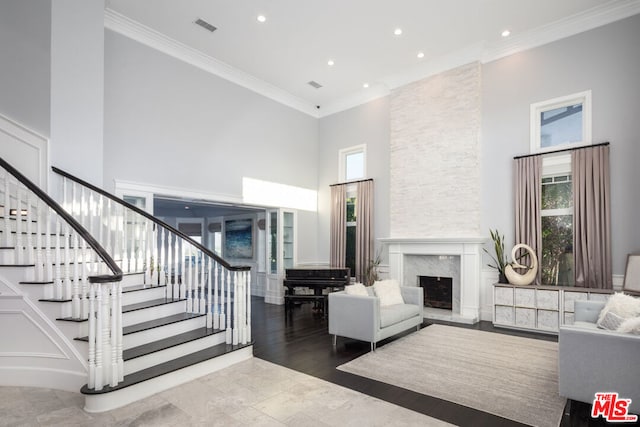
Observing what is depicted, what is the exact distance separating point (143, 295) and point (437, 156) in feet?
18.1

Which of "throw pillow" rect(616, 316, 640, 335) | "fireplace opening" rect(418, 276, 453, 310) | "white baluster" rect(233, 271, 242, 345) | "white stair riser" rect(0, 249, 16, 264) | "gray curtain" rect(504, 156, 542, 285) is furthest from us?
"fireplace opening" rect(418, 276, 453, 310)

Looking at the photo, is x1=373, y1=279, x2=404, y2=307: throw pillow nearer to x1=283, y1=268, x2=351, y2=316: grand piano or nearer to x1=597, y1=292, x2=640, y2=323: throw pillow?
x1=283, y1=268, x2=351, y2=316: grand piano

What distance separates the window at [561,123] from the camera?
540 centimetres

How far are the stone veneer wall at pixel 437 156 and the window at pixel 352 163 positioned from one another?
871mm

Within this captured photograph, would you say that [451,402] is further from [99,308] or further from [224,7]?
[224,7]

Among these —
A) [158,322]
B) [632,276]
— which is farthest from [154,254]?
[632,276]

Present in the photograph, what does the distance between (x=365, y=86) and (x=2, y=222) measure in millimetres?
6698

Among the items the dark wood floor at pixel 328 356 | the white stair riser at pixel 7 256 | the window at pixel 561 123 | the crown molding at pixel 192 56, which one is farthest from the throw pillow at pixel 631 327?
the crown molding at pixel 192 56

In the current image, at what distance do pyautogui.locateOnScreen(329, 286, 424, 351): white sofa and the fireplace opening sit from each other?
1.86 meters

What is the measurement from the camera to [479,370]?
3787mm

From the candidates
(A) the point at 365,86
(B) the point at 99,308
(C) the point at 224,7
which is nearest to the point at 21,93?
(C) the point at 224,7

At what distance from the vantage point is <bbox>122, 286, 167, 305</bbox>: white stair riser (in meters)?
4.15

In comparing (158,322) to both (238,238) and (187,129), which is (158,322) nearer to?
(187,129)

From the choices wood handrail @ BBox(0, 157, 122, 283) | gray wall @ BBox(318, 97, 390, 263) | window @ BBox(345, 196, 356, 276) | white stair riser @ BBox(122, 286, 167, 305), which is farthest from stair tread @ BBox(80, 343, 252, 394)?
gray wall @ BBox(318, 97, 390, 263)
